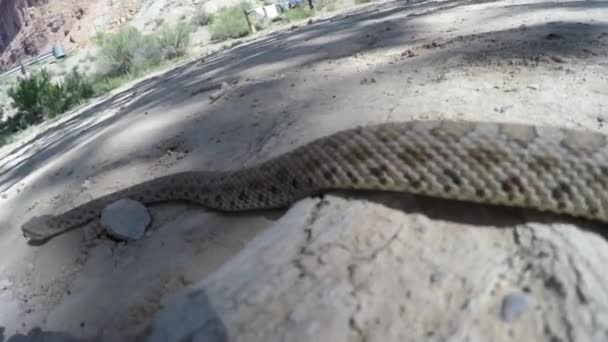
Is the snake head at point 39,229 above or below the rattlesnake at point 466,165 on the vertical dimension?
below

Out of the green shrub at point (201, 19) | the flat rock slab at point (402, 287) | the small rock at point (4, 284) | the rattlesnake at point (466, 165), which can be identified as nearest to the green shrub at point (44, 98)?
the green shrub at point (201, 19)


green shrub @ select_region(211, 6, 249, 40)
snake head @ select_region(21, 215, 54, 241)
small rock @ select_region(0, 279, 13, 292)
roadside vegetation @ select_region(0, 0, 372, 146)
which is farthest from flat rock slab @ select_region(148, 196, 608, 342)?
green shrub @ select_region(211, 6, 249, 40)

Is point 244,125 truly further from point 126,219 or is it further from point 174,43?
point 174,43

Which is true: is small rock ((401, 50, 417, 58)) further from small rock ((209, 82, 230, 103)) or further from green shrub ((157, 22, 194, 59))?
green shrub ((157, 22, 194, 59))

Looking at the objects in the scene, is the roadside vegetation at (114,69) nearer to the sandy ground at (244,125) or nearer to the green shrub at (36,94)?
the green shrub at (36,94)

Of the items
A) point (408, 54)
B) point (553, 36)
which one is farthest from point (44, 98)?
point (553, 36)

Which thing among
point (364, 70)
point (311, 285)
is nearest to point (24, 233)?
point (311, 285)
